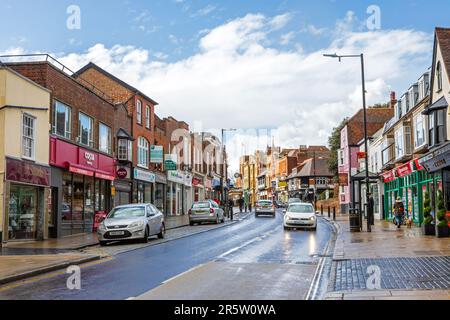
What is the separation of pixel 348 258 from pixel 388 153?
85.2ft

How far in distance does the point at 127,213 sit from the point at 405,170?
1773cm

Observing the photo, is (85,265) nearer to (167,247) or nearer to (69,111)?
(167,247)

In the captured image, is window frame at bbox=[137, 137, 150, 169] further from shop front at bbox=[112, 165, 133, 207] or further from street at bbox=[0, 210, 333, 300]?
street at bbox=[0, 210, 333, 300]

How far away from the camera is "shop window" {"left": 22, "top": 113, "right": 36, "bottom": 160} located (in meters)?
22.4

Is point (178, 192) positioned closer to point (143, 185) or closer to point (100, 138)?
point (143, 185)


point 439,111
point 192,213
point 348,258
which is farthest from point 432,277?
point 192,213

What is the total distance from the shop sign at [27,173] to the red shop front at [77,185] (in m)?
1.07

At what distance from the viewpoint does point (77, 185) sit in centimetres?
2822

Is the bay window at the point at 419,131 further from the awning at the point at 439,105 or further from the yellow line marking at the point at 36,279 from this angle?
the yellow line marking at the point at 36,279

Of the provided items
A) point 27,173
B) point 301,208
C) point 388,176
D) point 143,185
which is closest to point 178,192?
Result: point 143,185

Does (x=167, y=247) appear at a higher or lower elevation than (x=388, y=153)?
lower

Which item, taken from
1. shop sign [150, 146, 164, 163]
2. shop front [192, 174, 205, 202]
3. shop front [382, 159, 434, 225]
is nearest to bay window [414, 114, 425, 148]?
shop front [382, 159, 434, 225]

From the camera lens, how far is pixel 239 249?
18312mm

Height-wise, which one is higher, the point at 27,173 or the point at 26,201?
the point at 27,173
